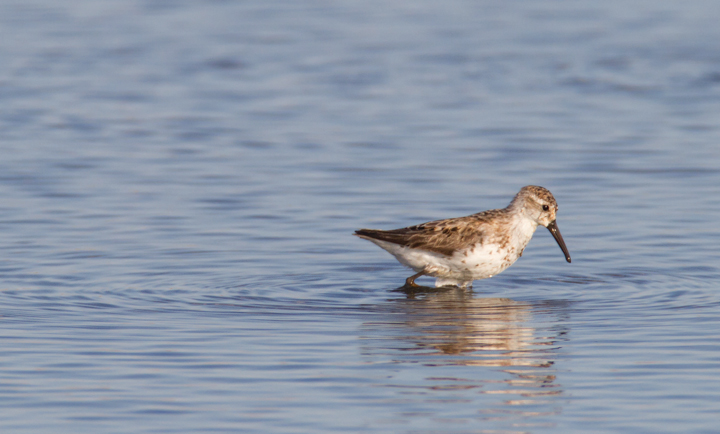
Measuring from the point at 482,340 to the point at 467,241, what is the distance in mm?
2663

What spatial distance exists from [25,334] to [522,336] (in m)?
4.53

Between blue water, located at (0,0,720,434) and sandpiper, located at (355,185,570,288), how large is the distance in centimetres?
34

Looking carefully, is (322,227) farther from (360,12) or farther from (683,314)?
(360,12)

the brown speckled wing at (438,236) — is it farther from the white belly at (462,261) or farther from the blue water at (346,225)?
Result: the blue water at (346,225)

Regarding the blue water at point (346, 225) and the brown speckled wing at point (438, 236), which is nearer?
the blue water at point (346, 225)

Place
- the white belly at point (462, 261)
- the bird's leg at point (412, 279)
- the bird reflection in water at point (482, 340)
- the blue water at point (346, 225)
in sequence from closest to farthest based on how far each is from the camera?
the blue water at point (346, 225)
the bird reflection in water at point (482, 340)
the white belly at point (462, 261)
the bird's leg at point (412, 279)

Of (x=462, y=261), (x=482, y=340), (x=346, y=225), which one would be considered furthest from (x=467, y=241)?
(x=346, y=225)

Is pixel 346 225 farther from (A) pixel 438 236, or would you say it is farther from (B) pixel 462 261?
(B) pixel 462 261

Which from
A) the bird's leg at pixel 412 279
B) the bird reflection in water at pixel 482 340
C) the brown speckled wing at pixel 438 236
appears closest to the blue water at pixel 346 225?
the bird reflection in water at pixel 482 340

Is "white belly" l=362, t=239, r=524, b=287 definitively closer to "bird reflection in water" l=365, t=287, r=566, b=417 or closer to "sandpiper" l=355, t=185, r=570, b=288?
"sandpiper" l=355, t=185, r=570, b=288

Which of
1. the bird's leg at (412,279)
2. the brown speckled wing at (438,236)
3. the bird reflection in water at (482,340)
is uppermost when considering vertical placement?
the brown speckled wing at (438,236)

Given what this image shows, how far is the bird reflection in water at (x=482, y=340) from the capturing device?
966cm

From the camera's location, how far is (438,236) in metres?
13.8

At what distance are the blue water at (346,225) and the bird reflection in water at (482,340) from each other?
4 centimetres
